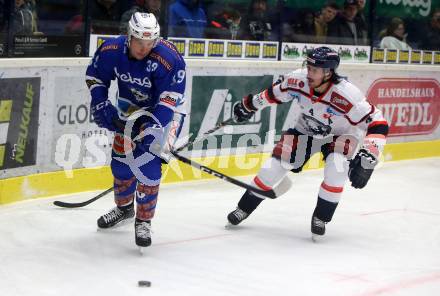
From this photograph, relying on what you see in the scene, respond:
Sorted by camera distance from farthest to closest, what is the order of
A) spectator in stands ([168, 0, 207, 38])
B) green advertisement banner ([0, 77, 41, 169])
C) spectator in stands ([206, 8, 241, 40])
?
spectator in stands ([206, 8, 241, 40])
spectator in stands ([168, 0, 207, 38])
green advertisement banner ([0, 77, 41, 169])

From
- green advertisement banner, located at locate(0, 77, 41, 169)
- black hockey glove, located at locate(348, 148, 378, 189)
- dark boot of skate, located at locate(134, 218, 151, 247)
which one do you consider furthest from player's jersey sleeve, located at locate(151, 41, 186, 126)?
green advertisement banner, located at locate(0, 77, 41, 169)

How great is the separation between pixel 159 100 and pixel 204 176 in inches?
93.3

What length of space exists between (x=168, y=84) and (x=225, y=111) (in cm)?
252

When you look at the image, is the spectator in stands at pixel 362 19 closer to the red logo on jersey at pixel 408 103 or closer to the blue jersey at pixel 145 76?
the red logo on jersey at pixel 408 103

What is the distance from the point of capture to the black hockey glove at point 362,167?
4.84m

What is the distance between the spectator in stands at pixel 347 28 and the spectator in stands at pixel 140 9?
2.05 meters

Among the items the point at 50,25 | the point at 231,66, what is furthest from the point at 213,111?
the point at 50,25

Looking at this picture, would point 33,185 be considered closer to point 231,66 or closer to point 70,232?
point 70,232

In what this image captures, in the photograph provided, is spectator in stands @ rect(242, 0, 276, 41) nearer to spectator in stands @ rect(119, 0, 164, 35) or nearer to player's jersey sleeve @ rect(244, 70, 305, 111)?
spectator in stands @ rect(119, 0, 164, 35)

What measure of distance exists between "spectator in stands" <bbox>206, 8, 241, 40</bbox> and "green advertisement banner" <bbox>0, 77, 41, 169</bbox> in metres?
1.85

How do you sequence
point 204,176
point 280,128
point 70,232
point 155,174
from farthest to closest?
point 280,128
point 204,176
point 70,232
point 155,174

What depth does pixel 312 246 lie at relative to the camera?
4.96 metres

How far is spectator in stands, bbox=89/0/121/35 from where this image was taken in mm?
6113

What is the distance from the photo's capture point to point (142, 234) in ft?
14.7
